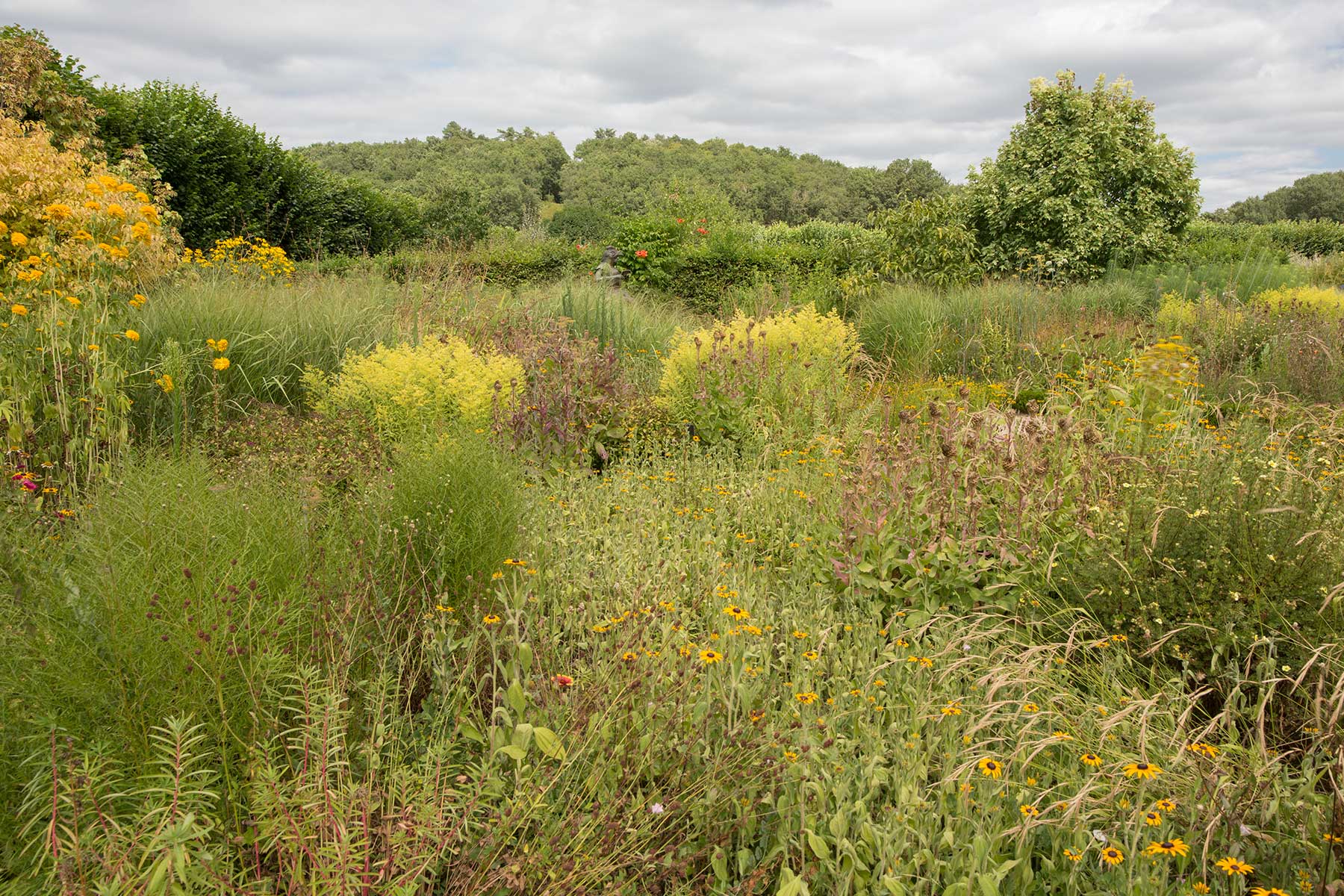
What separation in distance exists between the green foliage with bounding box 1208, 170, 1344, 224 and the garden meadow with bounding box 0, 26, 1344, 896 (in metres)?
51.6

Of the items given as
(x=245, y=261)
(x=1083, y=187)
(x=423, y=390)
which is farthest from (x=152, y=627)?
(x=1083, y=187)

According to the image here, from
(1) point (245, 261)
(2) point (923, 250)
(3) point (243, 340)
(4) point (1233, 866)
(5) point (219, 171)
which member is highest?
(5) point (219, 171)

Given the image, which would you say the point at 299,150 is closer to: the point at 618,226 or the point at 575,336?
the point at 618,226

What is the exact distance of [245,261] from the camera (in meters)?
10.3

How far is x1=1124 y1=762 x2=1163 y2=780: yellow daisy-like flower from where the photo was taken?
1.73 m

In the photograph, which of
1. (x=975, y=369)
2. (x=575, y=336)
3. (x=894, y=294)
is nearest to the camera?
(x=575, y=336)

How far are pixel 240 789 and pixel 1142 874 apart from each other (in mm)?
1925

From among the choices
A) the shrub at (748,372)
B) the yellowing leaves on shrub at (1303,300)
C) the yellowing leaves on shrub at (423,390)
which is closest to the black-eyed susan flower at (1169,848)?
the yellowing leaves on shrub at (423,390)

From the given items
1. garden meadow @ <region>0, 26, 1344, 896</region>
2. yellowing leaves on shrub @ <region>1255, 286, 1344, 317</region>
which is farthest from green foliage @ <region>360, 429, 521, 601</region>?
yellowing leaves on shrub @ <region>1255, 286, 1344, 317</region>

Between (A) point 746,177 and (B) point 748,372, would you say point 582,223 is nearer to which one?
(A) point 746,177

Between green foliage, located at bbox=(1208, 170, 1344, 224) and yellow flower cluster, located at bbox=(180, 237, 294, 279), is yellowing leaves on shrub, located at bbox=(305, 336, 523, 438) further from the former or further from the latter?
green foliage, located at bbox=(1208, 170, 1344, 224)

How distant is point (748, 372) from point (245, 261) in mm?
7809

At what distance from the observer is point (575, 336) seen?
7180 millimetres

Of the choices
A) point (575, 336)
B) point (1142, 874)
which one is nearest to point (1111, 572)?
point (1142, 874)
